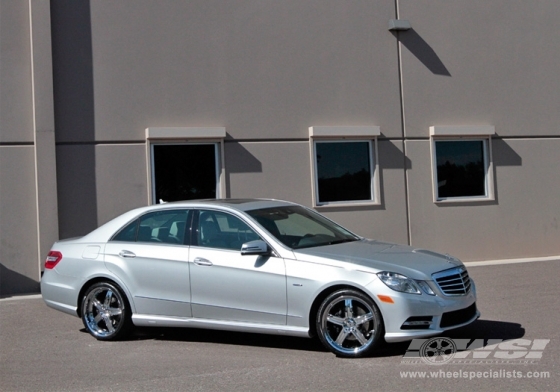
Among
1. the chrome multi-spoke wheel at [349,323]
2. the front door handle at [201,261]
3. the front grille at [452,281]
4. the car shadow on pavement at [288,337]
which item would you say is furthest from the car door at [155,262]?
the front grille at [452,281]

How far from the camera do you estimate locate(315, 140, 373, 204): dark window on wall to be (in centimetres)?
1320

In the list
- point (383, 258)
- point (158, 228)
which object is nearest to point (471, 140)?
point (383, 258)

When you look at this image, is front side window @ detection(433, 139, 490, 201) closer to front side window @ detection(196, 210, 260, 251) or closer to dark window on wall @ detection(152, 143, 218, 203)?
dark window on wall @ detection(152, 143, 218, 203)

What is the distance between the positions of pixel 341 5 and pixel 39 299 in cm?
720

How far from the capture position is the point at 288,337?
7.99m

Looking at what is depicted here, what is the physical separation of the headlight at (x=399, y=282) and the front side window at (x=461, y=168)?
7.30 meters

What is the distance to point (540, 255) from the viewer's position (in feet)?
46.9

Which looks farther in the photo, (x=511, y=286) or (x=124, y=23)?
(x=124, y=23)

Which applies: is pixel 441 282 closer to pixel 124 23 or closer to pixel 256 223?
pixel 256 223

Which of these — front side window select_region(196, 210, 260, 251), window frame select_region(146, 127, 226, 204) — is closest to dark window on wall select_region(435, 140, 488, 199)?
window frame select_region(146, 127, 226, 204)

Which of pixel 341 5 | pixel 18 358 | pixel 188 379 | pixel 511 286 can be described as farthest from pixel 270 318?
pixel 341 5

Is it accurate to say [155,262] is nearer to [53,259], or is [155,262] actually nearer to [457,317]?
[53,259]

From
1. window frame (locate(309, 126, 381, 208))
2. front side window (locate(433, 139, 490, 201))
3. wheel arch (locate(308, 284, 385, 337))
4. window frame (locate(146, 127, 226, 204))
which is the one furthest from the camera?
front side window (locate(433, 139, 490, 201))

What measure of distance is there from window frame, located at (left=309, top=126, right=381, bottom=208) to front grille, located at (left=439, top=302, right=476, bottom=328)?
5.97m
